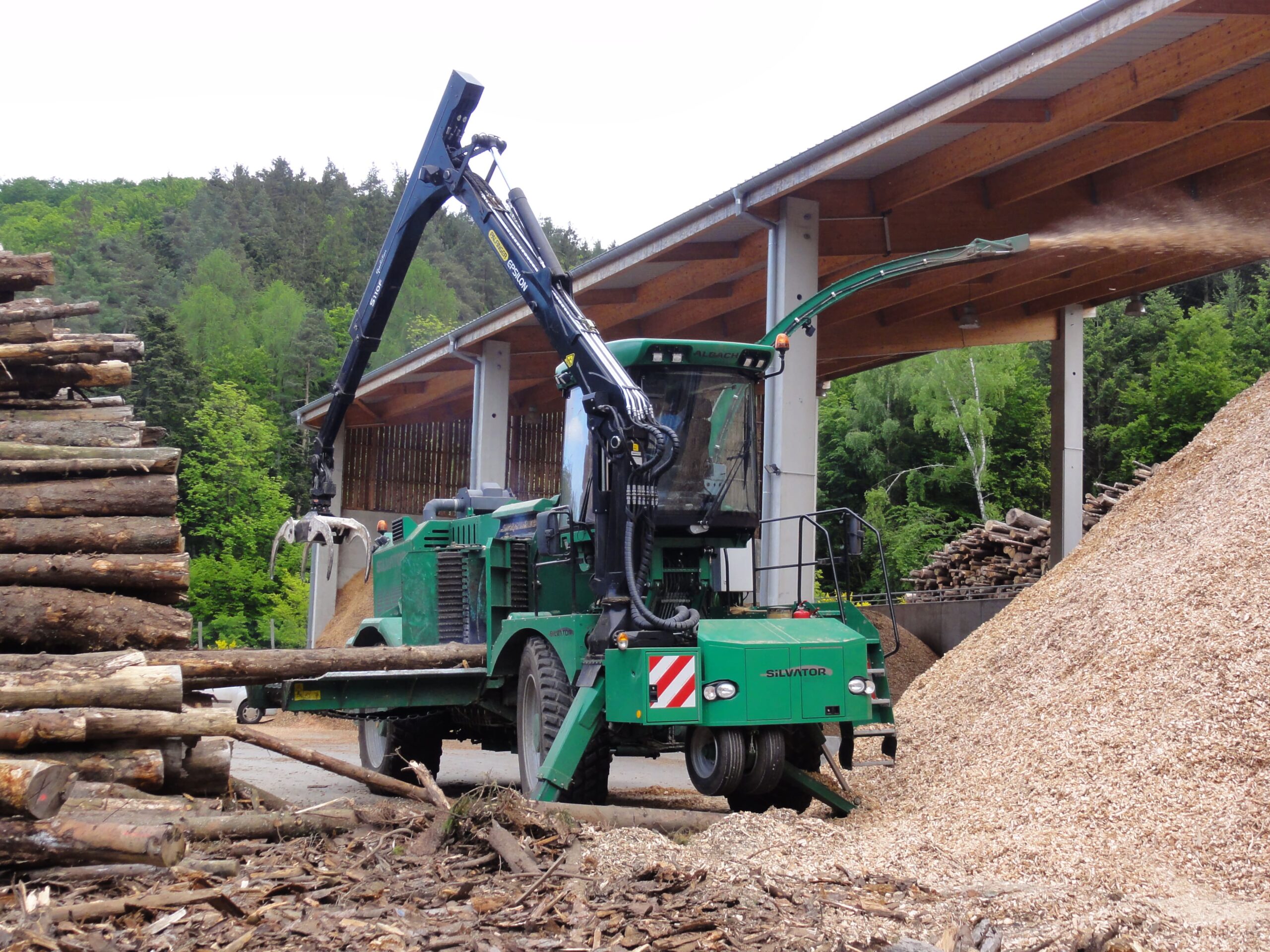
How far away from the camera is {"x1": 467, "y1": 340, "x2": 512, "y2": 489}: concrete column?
20.4 metres

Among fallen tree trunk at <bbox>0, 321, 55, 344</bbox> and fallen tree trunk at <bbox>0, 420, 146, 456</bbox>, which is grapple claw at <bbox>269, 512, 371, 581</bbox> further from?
fallen tree trunk at <bbox>0, 321, 55, 344</bbox>

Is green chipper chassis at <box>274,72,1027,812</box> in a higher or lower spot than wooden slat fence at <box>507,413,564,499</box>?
lower

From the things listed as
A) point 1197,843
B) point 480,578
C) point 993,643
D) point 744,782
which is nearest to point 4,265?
point 480,578

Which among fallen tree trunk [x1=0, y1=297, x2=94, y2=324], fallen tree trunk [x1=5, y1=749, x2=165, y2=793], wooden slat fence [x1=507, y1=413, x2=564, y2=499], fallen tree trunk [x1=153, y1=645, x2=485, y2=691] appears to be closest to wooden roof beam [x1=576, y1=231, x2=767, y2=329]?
fallen tree trunk [x1=153, y1=645, x2=485, y2=691]

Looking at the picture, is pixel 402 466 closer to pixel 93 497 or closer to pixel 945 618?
pixel 945 618

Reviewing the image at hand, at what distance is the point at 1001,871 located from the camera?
6.12 m

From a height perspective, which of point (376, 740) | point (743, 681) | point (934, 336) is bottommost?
point (376, 740)

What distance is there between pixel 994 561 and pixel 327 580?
1449cm

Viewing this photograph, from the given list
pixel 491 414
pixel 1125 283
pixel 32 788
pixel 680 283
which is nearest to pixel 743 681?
pixel 32 788

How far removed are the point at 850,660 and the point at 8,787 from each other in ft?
15.4

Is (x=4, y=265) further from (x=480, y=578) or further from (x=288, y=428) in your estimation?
(x=288, y=428)

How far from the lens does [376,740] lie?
12.5m

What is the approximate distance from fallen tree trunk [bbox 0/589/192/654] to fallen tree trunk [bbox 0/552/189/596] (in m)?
0.08

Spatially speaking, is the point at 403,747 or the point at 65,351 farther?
the point at 403,747
